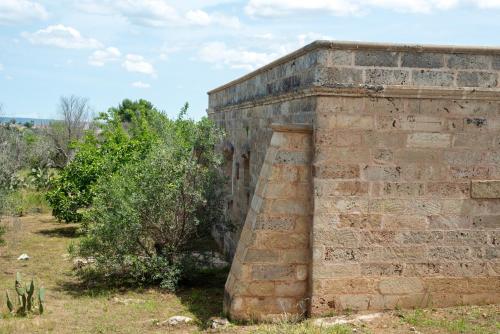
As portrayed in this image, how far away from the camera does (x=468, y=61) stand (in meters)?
7.09

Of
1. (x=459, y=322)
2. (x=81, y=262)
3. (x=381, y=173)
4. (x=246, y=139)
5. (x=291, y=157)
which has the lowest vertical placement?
(x=81, y=262)

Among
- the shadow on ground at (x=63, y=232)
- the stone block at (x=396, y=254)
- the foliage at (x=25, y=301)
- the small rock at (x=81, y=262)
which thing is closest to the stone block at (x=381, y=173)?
the stone block at (x=396, y=254)

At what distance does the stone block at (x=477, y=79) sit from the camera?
23.2 feet

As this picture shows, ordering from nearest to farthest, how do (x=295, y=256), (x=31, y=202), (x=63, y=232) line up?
(x=295, y=256) → (x=63, y=232) → (x=31, y=202)

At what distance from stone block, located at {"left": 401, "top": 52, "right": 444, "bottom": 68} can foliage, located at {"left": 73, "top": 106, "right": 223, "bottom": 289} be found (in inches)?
151

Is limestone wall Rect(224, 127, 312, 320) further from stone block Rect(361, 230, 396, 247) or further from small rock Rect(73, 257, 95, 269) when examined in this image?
small rock Rect(73, 257, 95, 269)

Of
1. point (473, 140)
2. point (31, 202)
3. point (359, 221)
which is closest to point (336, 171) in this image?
point (359, 221)

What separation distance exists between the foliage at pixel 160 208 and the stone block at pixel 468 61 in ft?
13.7

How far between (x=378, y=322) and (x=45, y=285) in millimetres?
5881

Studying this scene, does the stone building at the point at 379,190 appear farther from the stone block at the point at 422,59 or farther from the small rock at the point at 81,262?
the small rock at the point at 81,262

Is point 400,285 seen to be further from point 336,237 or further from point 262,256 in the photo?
point 262,256

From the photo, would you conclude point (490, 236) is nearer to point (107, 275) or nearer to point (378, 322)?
point (378, 322)

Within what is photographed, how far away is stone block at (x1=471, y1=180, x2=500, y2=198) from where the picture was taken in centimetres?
722

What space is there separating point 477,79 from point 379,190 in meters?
1.81
